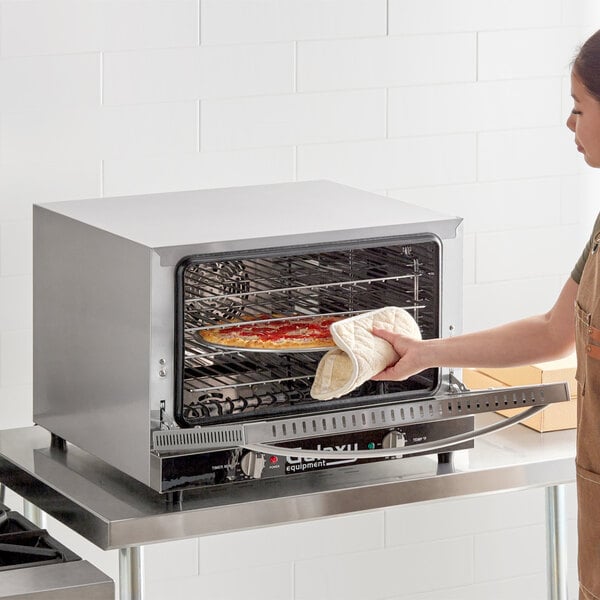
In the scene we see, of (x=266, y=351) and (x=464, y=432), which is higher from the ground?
(x=266, y=351)

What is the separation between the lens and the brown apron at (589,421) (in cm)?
192

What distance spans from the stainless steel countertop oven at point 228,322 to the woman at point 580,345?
0.06 metres

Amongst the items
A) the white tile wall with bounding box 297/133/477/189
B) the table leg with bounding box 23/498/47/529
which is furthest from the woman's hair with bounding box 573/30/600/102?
the table leg with bounding box 23/498/47/529

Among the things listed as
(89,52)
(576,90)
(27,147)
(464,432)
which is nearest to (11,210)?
(27,147)

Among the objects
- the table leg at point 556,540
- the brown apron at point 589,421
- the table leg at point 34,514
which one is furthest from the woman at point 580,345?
the table leg at point 34,514

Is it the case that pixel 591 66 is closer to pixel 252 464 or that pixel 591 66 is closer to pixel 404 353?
pixel 404 353

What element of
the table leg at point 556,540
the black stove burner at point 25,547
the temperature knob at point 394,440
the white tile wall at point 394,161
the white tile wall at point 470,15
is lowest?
the table leg at point 556,540

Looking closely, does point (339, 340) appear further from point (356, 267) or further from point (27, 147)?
point (27, 147)

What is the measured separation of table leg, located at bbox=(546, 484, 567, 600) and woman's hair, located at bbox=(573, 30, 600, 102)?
80 cm

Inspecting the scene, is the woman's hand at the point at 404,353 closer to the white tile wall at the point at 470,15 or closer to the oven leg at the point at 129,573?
the oven leg at the point at 129,573

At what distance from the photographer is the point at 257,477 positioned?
6.68 feet

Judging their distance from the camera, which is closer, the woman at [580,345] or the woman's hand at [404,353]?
the woman at [580,345]

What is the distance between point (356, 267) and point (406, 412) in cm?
24

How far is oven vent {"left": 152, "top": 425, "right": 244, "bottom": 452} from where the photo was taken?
75.2 inches
